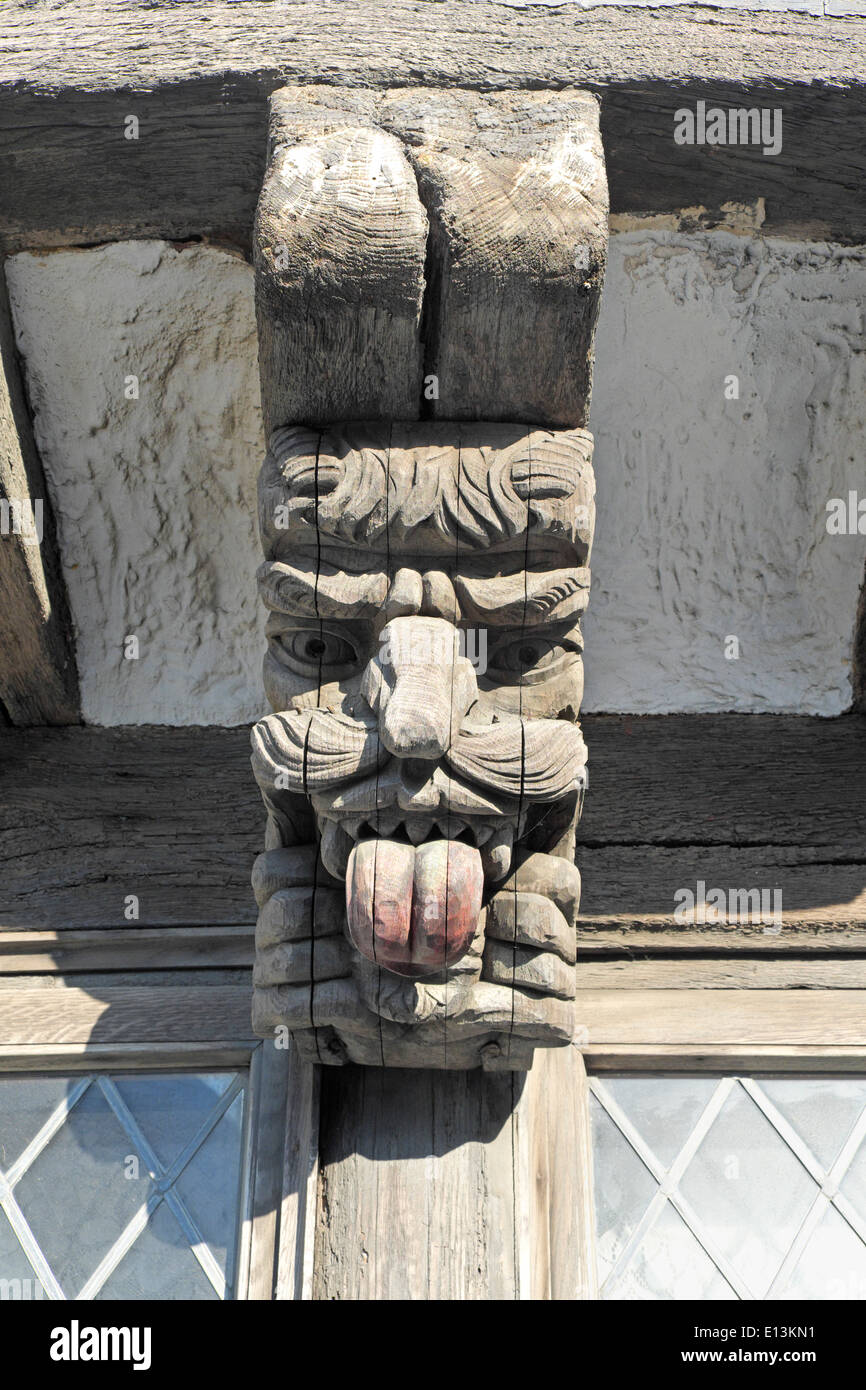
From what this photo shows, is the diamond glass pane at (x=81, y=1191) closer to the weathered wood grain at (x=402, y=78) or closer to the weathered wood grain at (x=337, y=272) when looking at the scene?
the weathered wood grain at (x=337, y=272)

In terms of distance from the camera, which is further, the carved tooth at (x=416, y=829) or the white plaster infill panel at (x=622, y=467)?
the white plaster infill panel at (x=622, y=467)

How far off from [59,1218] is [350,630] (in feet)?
3.70

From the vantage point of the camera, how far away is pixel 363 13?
6.71 feet

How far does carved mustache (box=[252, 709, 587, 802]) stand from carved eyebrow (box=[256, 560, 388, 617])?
16 cm

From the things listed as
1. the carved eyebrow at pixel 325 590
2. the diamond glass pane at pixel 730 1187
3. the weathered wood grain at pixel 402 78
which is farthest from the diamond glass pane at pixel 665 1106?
the weathered wood grain at pixel 402 78

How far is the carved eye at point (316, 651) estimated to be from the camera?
72.6 inches

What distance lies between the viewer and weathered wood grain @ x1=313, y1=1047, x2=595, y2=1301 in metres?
1.91

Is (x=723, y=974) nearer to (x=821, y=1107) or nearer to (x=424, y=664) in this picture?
(x=821, y=1107)

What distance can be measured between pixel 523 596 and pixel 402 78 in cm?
87

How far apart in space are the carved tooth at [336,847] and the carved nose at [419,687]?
0.16 meters

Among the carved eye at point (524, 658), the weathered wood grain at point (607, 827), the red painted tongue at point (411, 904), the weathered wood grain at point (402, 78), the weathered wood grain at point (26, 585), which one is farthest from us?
the weathered wood grain at point (607, 827)

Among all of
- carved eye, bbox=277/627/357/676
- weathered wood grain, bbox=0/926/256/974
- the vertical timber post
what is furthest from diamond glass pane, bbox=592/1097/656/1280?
carved eye, bbox=277/627/357/676
